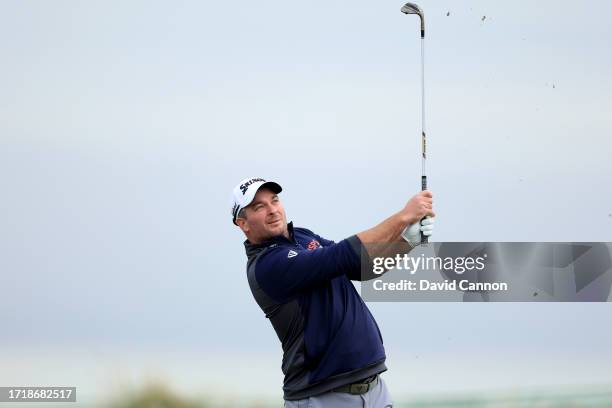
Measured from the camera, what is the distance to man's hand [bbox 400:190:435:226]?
14.6ft

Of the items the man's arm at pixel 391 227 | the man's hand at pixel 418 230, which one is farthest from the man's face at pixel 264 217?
the man's hand at pixel 418 230

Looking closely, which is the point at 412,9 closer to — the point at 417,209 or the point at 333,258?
the point at 417,209

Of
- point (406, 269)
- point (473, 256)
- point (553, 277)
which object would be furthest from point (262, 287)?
point (553, 277)

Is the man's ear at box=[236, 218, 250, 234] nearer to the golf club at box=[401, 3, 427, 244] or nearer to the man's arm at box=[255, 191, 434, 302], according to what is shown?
the man's arm at box=[255, 191, 434, 302]

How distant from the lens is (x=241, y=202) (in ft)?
15.5

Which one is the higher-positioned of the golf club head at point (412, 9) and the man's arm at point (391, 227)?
the golf club head at point (412, 9)

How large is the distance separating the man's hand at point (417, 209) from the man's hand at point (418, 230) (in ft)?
0.08

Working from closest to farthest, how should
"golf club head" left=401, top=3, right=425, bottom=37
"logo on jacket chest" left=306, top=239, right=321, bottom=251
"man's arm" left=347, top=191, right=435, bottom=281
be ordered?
1. "man's arm" left=347, top=191, right=435, bottom=281
2. "logo on jacket chest" left=306, top=239, right=321, bottom=251
3. "golf club head" left=401, top=3, right=425, bottom=37

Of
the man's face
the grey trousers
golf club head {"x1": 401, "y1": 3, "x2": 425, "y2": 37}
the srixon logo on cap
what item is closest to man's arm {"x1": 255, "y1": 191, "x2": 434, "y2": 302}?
the man's face

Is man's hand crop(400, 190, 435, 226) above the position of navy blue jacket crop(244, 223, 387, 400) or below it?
above

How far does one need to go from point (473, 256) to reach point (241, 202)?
1.83 metres

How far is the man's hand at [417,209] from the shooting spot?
446 centimetres

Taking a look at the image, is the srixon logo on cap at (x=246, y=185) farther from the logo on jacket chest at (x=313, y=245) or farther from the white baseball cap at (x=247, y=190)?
the logo on jacket chest at (x=313, y=245)

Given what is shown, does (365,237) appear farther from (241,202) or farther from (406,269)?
(406,269)
